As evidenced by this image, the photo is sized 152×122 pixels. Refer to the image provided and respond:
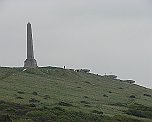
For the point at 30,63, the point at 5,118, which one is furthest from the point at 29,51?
the point at 5,118

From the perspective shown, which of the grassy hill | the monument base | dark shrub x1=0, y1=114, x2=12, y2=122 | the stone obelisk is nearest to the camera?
dark shrub x1=0, y1=114, x2=12, y2=122

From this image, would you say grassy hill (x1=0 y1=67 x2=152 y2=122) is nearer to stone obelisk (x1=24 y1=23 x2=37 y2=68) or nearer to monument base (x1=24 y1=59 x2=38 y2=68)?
stone obelisk (x1=24 y1=23 x2=37 y2=68)

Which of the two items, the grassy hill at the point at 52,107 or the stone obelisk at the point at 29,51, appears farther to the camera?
the stone obelisk at the point at 29,51

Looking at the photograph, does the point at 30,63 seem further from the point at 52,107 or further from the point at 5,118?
the point at 5,118

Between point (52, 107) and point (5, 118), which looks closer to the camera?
point (5, 118)

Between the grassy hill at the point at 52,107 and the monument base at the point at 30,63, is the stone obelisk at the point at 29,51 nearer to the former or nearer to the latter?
the monument base at the point at 30,63

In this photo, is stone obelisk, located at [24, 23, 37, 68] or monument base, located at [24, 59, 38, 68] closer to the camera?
stone obelisk, located at [24, 23, 37, 68]

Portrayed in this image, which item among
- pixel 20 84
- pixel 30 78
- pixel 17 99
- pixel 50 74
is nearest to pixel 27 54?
pixel 50 74

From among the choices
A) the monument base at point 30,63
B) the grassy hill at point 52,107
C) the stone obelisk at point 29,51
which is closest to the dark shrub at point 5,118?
the grassy hill at point 52,107

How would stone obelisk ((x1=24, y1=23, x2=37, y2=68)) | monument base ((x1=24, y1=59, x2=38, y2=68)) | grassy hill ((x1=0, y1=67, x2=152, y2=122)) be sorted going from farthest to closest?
monument base ((x1=24, y1=59, x2=38, y2=68)) < stone obelisk ((x1=24, y1=23, x2=37, y2=68)) < grassy hill ((x1=0, y1=67, x2=152, y2=122))

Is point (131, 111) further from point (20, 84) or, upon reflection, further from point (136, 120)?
point (20, 84)

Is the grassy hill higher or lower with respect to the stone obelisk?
lower

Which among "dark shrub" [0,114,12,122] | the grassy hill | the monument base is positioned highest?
the monument base

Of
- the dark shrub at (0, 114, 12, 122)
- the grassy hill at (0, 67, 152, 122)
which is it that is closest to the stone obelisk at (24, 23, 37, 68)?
the grassy hill at (0, 67, 152, 122)
